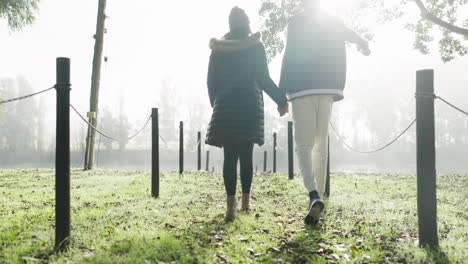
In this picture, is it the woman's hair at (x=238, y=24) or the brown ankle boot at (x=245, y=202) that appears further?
the brown ankle boot at (x=245, y=202)

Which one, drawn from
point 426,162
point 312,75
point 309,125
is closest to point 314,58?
point 312,75

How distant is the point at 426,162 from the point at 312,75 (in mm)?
1393

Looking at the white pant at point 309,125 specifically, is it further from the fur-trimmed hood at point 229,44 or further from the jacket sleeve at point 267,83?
the fur-trimmed hood at point 229,44

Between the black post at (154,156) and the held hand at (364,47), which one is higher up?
the held hand at (364,47)

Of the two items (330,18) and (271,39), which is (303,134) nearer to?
(330,18)

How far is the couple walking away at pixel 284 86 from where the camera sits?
3.66 metres

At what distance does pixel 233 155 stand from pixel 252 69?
96cm

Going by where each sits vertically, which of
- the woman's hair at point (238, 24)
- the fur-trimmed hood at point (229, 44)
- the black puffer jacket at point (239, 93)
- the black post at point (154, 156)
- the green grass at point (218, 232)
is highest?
the woman's hair at point (238, 24)

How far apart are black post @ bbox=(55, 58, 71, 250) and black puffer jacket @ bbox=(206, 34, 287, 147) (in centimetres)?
145

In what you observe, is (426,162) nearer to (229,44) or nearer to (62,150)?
(229,44)

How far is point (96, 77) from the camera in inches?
503

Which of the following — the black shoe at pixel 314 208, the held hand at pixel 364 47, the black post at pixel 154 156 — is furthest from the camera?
the black post at pixel 154 156

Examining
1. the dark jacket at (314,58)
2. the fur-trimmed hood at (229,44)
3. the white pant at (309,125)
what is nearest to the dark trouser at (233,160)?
the white pant at (309,125)

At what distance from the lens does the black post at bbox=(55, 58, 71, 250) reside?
2.77 metres
